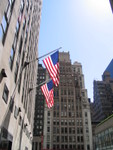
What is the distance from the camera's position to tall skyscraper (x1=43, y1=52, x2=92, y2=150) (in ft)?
318

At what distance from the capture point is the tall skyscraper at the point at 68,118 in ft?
318

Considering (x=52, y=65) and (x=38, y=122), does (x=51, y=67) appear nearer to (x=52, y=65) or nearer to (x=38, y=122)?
(x=52, y=65)

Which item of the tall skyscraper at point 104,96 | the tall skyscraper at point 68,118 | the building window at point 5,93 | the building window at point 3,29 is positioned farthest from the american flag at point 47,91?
the tall skyscraper at point 104,96

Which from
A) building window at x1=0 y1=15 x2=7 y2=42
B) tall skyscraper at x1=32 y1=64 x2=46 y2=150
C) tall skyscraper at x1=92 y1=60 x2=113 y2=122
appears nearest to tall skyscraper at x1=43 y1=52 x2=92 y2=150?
tall skyscraper at x1=32 y1=64 x2=46 y2=150

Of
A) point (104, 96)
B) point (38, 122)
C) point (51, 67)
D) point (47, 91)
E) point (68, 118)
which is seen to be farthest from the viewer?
point (104, 96)

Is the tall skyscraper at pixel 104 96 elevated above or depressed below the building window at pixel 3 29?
above

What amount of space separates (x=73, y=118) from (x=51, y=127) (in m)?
15.6

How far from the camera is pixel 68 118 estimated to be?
103625mm

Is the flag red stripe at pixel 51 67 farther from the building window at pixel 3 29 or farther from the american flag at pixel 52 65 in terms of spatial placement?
the building window at pixel 3 29

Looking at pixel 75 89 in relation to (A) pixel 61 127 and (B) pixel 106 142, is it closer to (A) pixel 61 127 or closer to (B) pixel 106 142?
(A) pixel 61 127

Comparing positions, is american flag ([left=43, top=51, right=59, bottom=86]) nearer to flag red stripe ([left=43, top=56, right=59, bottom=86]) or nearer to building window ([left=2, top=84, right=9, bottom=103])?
flag red stripe ([left=43, top=56, right=59, bottom=86])

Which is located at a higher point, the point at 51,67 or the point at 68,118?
the point at 68,118

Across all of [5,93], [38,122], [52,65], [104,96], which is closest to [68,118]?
[38,122]

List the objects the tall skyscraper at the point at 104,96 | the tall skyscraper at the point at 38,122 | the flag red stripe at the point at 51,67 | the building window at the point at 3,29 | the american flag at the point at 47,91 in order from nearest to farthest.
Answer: the building window at the point at 3,29 < the flag red stripe at the point at 51,67 < the american flag at the point at 47,91 < the tall skyscraper at the point at 38,122 < the tall skyscraper at the point at 104,96
